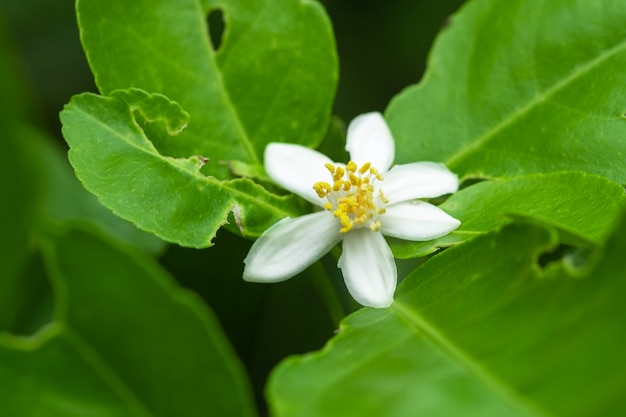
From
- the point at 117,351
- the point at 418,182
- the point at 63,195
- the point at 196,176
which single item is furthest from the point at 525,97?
the point at 63,195

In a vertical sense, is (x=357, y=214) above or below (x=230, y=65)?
below

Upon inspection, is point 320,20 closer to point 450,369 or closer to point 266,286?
point 266,286

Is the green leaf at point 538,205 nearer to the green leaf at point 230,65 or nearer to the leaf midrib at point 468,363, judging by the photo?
the leaf midrib at point 468,363

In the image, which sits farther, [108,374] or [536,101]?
[536,101]

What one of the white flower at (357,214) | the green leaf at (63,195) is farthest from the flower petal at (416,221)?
the green leaf at (63,195)

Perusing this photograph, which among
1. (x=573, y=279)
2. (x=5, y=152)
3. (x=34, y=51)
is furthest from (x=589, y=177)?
(x=34, y=51)

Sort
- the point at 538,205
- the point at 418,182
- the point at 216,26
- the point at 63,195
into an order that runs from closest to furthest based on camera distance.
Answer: the point at 538,205 < the point at 418,182 < the point at 216,26 < the point at 63,195

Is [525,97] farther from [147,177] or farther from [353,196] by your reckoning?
[147,177]
